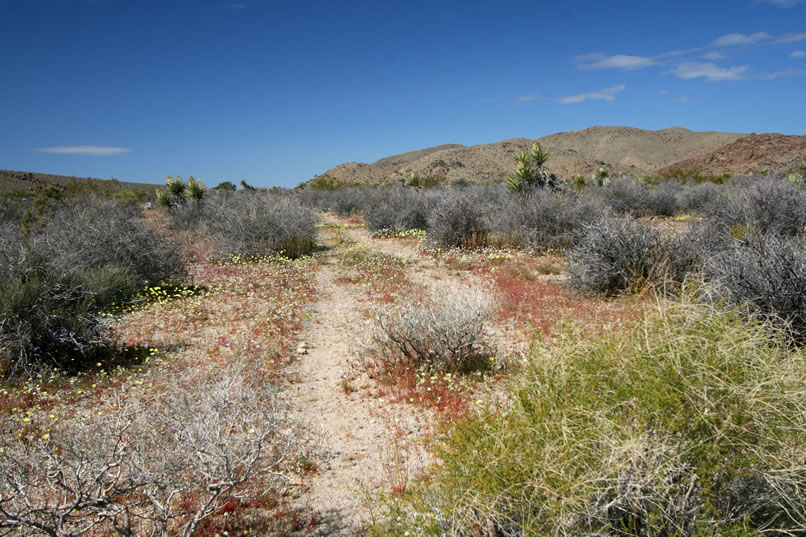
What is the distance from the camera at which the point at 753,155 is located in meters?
52.5

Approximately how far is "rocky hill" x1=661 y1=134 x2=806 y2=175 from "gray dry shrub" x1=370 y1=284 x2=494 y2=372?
5269 centimetres

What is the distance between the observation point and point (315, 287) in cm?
1023

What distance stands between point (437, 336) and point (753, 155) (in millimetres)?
63365

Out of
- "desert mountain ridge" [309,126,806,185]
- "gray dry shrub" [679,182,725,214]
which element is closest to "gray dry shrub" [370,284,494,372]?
"gray dry shrub" [679,182,725,214]

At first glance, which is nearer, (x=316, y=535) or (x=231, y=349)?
(x=316, y=535)

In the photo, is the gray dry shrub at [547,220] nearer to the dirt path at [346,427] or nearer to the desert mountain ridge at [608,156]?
the dirt path at [346,427]

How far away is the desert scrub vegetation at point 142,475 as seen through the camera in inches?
94.7

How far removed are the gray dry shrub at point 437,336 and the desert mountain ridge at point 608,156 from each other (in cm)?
3464

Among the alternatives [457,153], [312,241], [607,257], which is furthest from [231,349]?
[457,153]

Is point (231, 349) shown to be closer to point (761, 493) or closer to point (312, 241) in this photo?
point (761, 493)

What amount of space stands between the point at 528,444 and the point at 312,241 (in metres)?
13.3

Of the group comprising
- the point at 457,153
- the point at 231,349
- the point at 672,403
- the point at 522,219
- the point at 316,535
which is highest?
the point at 457,153

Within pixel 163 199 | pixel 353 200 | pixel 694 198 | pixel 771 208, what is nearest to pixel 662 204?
pixel 694 198

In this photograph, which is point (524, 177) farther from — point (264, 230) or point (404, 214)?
point (264, 230)
